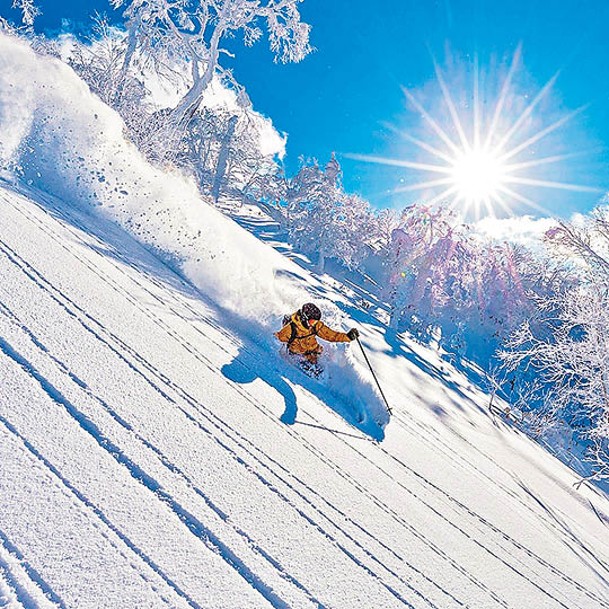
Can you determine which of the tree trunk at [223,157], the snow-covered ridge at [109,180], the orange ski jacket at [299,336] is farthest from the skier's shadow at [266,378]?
the tree trunk at [223,157]

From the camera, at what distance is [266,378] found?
4.89m

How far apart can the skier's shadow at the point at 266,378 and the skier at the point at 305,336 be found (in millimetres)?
606

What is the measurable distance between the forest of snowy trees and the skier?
5980 millimetres

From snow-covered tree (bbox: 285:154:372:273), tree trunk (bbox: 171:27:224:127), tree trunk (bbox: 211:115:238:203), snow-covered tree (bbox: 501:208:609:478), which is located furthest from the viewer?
tree trunk (bbox: 211:115:238:203)

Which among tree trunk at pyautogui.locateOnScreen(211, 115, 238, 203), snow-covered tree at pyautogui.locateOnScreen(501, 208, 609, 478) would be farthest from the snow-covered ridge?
tree trunk at pyautogui.locateOnScreen(211, 115, 238, 203)

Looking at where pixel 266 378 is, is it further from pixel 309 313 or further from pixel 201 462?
pixel 201 462

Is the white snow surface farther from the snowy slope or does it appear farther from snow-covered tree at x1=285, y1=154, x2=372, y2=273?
snow-covered tree at x1=285, y1=154, x2=372, y2=273

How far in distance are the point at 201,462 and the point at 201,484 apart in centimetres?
22

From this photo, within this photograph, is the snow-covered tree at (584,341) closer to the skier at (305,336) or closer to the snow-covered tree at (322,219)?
the skier at (305,336)

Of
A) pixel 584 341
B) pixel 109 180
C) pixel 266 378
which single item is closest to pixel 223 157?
pixel 109 180

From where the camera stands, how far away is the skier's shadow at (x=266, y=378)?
438 cm

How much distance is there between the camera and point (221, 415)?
3.61 meters

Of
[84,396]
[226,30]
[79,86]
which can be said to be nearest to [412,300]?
[226,30]

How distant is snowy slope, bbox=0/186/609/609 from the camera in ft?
6.61
